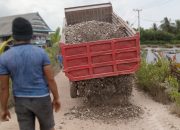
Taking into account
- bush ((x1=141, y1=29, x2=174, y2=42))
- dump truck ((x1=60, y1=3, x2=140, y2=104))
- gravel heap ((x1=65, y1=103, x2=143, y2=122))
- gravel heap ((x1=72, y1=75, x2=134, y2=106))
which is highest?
dump truck ((x1=60, y1=3, x2=140, y2=104))

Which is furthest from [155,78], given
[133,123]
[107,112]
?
[133,123]

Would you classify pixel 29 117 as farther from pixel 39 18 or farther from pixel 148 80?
pixel 39 18

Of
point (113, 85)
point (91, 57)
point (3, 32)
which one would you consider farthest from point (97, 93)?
point (3, 32)

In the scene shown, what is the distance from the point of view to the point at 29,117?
4914 mm

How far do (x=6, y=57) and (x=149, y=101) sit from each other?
6641mm

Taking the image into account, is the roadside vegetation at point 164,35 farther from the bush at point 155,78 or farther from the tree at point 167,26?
the bush at point 155,78

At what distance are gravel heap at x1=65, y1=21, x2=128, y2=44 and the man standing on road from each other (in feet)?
17.1

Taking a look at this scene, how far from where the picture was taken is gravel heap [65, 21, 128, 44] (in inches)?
401

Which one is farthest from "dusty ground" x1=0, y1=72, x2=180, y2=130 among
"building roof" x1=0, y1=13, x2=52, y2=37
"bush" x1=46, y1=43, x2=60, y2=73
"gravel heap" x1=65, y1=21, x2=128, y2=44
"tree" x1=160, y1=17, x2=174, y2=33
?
"tree" x1=160, y1=17, x2=174, y2=33

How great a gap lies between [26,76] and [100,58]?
4.49m

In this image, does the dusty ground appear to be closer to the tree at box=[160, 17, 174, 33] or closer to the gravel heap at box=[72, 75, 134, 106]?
the gravel heap at box=[72, 75, 134, 106]

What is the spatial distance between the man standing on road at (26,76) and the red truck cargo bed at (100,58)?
161 inches

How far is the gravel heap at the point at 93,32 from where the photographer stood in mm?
10180

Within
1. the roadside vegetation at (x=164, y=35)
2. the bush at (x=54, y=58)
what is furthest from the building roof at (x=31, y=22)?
the roadside vegetation at (x=164, y=35)
